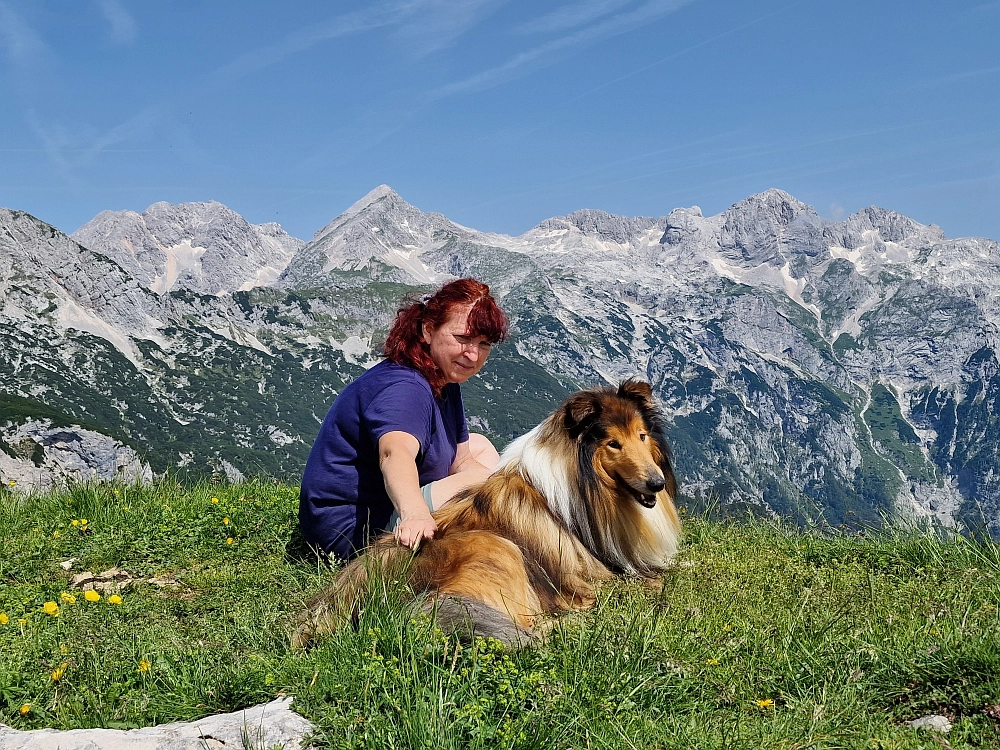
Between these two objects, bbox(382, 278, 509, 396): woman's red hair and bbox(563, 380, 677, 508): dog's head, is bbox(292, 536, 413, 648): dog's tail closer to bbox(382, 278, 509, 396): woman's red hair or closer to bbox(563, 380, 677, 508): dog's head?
bbox(382, 278, 509, 396): woman's red hair

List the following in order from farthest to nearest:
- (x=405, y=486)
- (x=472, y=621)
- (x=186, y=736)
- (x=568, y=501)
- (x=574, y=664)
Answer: (x=568, y=501) → (x=405, y=486) → (x=472, y=621) → (x=574, y=664) → (x=186, y=736)

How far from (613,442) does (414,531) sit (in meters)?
1.97

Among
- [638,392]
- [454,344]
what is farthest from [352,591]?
[638,392]

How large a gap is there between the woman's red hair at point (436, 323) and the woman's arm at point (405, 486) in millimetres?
948

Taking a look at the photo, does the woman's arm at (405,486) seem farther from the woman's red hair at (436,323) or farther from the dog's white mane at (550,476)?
the dog's white mane at (550,476)

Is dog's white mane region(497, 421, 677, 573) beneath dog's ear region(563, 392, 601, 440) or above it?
beneath

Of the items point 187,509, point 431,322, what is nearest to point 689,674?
point 431,322

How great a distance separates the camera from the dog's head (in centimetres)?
670

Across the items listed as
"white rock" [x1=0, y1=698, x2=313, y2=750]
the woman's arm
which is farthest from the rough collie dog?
"white rock" [x1=0, y1=698, x2=313, y2=750]

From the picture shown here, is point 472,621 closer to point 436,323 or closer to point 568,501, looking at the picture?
point 568,501

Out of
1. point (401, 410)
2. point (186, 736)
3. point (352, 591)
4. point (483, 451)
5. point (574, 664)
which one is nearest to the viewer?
point (186, 736)

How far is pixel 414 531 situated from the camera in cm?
573

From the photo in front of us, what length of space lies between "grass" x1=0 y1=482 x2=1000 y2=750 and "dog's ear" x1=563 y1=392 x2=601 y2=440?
1336mm

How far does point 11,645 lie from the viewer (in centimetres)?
539
